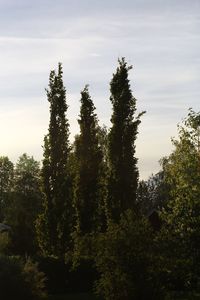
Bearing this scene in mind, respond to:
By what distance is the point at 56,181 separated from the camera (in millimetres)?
34719

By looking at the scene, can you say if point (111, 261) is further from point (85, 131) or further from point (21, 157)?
point (21, 157)

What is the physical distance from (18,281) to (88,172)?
11.6 metres

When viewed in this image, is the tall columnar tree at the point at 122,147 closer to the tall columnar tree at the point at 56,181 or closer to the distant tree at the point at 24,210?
the tall columnar tree at the point at 56,181

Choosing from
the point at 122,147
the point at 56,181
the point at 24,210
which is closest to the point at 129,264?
the point at 122,147

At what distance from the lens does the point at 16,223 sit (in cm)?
5059

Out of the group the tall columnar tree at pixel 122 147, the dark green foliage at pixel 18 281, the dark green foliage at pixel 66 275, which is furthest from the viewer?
the tall columnar tree at pixel 122 147

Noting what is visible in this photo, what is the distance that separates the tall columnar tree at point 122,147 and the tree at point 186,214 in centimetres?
916

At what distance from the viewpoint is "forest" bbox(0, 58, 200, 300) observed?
19.4 m

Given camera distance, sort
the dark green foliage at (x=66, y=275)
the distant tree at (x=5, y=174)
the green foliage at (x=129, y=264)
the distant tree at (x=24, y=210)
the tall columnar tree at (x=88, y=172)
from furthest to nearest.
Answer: the distant tree at (x=5, y=174), the distant tree at (x=24, y=210), the tall columnar tree at (x=88, y=172), the dark green foliage at (x=66, y=275), the green foliage at (x=129, y=264)

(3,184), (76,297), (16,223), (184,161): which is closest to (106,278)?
(184,161)

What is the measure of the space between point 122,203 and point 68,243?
4.29m

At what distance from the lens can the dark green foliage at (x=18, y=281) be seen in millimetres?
23109

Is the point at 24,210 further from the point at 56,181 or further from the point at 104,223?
the point at 104,223

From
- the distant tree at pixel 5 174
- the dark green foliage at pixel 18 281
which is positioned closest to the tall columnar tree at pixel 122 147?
the dark green foliage at pixel 18 281
